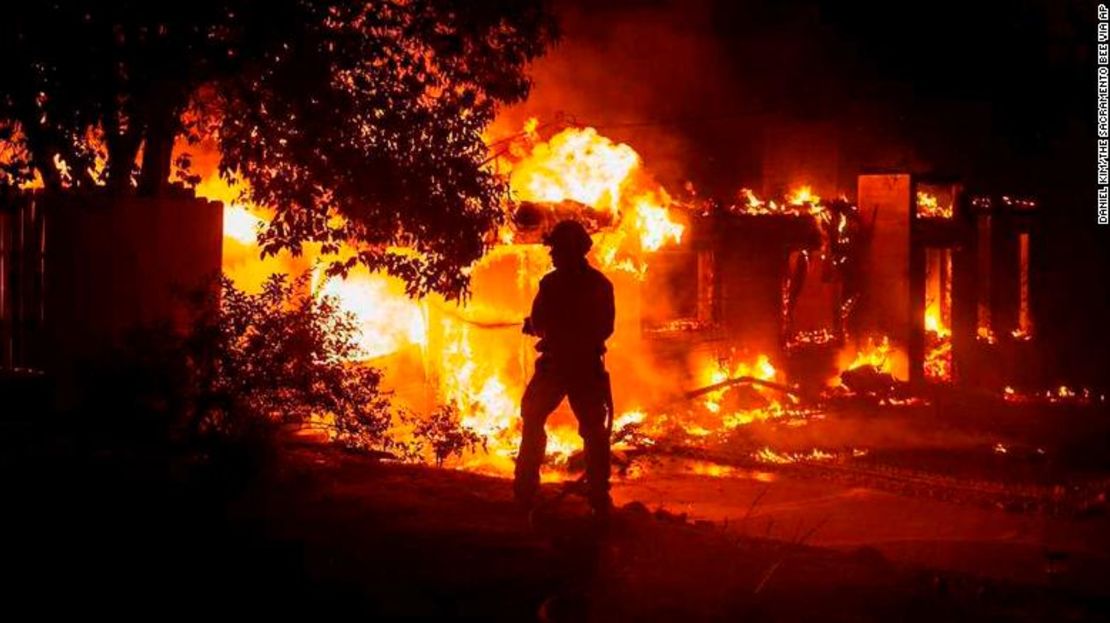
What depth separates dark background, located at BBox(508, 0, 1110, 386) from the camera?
24781 mm

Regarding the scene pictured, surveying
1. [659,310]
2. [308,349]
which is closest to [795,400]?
[659,310]

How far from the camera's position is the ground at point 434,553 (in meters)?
5.55

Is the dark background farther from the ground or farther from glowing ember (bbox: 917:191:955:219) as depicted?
the ground

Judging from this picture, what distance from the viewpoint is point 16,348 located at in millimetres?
9602

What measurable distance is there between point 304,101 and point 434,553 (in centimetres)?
387

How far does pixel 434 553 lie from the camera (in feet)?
21.1

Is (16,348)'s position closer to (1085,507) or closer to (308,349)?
(308,349)

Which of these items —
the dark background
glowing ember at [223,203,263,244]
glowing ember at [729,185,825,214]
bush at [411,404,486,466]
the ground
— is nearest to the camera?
the ground

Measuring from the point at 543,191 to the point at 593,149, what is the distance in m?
1.07

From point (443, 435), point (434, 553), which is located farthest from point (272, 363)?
point (443, 435)

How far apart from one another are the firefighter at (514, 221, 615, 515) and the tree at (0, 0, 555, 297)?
1.54m

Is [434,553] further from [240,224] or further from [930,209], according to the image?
[930,209]

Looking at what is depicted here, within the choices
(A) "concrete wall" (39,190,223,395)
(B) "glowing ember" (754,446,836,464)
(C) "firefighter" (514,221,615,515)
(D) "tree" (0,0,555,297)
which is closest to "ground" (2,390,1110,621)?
(C) "firefighter" (514,221,615,515)

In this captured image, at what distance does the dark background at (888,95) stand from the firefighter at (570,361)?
1533cm
